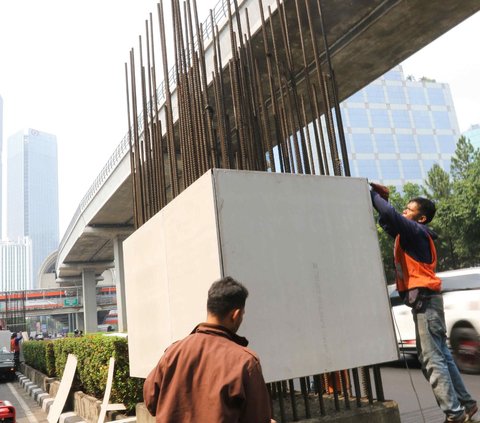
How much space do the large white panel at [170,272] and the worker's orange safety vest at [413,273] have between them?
1419 mm

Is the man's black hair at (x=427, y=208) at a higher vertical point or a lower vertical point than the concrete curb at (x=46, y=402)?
higher

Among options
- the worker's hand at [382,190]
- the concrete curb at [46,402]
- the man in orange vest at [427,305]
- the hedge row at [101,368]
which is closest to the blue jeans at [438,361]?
the man in orange vest at [427,305]

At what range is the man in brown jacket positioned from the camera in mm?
1703

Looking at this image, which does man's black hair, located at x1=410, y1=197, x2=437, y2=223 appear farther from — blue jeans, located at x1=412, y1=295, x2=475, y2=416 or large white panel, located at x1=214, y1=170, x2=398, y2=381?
blue jeans, located at x1=412, y1=295, x2=475, y2=416

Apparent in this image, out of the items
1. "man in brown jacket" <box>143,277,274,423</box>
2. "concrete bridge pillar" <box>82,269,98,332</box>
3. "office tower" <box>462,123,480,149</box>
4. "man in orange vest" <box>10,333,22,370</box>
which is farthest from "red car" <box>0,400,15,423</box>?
"office tower" <box>462,123,480,149</box>

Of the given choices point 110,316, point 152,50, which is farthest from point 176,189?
point 110,316

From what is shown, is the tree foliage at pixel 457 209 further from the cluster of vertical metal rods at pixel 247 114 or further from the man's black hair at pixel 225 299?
the man's black hair at pixel 225 299

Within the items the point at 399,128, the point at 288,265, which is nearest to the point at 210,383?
the point at 288,265

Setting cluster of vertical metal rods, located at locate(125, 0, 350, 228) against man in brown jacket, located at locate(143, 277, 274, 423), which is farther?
cluster of vertical metal rods, located at locate(125, 0, 350, 228)

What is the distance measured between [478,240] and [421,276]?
27291mm

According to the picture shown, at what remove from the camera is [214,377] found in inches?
68.1

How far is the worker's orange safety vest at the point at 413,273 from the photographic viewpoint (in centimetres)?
352

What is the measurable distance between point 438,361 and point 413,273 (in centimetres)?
63

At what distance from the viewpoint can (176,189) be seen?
202 inches
